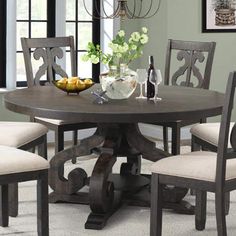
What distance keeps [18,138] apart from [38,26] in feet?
8.49

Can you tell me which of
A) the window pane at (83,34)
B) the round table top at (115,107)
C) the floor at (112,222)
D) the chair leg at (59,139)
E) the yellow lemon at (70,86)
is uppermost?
the window pane at (83,34)

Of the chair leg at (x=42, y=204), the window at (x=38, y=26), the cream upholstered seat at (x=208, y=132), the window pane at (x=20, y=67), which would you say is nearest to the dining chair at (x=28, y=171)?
the chair leg at (x=42, y=204)

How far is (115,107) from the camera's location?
3.69m

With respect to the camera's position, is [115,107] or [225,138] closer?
[225,138]

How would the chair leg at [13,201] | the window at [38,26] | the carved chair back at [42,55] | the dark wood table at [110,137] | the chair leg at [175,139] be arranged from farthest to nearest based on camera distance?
the window at [38,26] < the carved chair back at [42,55] < the chair leg at [175,139] < the chair leg at [13,201] < the dark wood table at [110,137]

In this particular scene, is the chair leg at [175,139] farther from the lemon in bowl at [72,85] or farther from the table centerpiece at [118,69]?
the lemon in bowl at [72,85]

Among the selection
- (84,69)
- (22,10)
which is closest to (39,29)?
(22,10)

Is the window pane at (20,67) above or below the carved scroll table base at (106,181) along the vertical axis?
above

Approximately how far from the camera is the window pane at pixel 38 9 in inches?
249

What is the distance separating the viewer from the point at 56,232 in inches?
152

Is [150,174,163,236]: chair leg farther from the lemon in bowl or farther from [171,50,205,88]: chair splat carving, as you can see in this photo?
[171,50,205,88]: chair splat carving

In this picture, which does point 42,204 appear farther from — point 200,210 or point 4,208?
point 200,210

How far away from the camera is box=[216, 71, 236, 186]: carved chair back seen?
10.5 ft

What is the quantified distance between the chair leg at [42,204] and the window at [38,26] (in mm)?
2835
